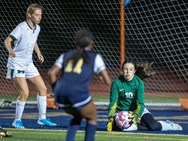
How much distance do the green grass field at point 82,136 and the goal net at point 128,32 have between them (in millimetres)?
6432

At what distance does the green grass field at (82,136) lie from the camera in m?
9.91

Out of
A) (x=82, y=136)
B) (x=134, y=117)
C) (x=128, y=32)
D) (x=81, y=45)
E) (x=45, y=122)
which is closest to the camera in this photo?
(x=81, y=45)

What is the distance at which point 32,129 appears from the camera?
11141 millimetres

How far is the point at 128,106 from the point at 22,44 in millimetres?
1887

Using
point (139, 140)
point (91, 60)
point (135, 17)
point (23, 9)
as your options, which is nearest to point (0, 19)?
point (23, 9)

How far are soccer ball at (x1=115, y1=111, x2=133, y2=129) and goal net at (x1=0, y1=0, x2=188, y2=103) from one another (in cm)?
578

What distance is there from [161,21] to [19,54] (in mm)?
6629

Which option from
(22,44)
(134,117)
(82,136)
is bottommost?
(82,136)

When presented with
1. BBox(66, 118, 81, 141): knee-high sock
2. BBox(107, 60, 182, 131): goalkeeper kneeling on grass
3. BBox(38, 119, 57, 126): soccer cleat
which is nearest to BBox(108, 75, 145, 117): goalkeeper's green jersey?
BBox(107, 60, 182, 131): goalkeeper kneeling on grass

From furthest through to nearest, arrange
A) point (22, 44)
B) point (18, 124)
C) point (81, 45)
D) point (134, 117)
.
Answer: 1. point (22, 44)
2. point (18, 124)
3. point (134, 117)
4. point (81, 45)

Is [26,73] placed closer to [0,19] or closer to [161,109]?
[161,109]

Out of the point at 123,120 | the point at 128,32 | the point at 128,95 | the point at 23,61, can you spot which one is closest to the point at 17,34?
the point at 23,61

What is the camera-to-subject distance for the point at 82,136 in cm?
1023

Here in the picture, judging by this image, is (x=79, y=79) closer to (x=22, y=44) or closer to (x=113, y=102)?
(x=113, y=102)
